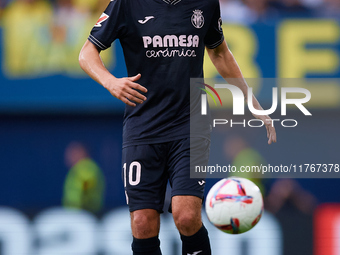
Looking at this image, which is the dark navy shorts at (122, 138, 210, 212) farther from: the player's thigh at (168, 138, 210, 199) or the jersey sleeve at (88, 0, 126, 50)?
the jersey sleeve at (88, 0, 126, 50)

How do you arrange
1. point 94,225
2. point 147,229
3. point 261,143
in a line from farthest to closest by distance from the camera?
point 261,143 → point 94,225 → point 147,229

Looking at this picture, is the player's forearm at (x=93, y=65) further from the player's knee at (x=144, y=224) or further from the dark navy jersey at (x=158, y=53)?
the player's knee at (x=144, y=224)

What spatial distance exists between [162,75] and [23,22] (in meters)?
7.21

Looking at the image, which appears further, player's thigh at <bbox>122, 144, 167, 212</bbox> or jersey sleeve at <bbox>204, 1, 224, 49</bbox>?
jersey sleeve at <bbox>204, 1, 224, 49</bbox>

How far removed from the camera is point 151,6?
4543mm

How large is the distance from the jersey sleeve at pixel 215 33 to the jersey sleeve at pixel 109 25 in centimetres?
70

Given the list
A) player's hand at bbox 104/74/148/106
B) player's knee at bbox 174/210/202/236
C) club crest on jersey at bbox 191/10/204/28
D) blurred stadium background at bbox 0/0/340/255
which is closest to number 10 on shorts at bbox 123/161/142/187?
player's knee at bbox 174/210/202/236

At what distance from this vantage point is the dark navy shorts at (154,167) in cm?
445

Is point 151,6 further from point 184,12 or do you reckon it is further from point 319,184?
point 319,184

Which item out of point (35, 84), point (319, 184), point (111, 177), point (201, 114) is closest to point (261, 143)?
point (319, 184)

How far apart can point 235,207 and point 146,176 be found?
708mm

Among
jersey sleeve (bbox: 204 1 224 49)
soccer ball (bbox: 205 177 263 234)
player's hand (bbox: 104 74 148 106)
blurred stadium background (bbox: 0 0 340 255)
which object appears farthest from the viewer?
blurred stadium background (bbox: 0 0 340 255)

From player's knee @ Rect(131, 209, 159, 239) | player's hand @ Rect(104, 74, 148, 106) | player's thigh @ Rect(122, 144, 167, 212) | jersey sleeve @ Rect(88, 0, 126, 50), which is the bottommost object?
player's knee @ Rect(131, 209, 159, 239)

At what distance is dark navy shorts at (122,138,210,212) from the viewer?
445 centimetres
